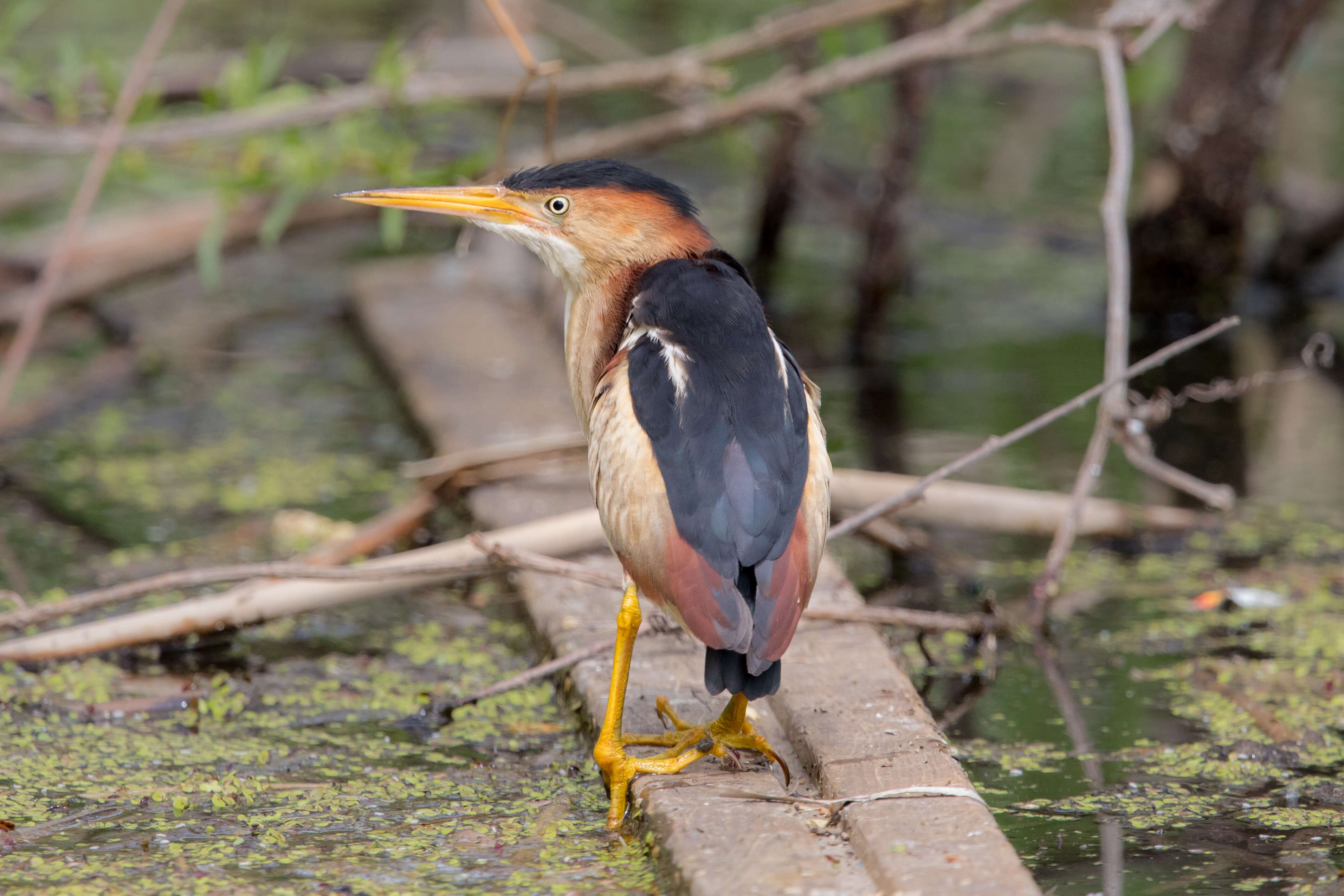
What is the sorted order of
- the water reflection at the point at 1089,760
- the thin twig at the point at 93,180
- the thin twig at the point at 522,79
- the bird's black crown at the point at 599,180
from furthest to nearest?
the thin twig at the point at 93,180 → the thin twig at the point at 522,79 → the bird's black crown at the point at 599,180 → the water reflection at the point at 1089,760

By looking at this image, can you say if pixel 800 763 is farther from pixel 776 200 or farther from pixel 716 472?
pixel 776 200

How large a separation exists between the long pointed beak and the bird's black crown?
4 cm

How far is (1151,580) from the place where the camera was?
146 inches

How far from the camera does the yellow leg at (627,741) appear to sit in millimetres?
2352

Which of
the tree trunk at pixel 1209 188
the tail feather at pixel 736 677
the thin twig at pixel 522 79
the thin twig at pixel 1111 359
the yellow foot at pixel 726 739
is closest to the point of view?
the tail feather at pixel 736 677

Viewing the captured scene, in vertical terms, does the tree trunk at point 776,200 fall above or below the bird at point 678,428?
above

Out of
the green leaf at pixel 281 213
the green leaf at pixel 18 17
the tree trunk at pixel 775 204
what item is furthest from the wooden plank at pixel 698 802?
the tree trunk at pixel 775 204

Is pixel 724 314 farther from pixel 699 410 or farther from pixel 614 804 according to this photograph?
pixel 614 804

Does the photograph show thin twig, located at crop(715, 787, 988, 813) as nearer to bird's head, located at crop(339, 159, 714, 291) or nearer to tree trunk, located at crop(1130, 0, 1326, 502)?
bird's head, located at crop(339, 159, 714, 291)

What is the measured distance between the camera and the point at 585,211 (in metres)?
2.66

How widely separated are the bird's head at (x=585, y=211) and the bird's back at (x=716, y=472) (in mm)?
151

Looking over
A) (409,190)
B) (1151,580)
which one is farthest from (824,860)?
(1151,580)

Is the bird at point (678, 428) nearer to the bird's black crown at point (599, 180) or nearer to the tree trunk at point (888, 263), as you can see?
the bird's black crown at point (599, 180)

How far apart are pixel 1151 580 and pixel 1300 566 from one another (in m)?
0.39
